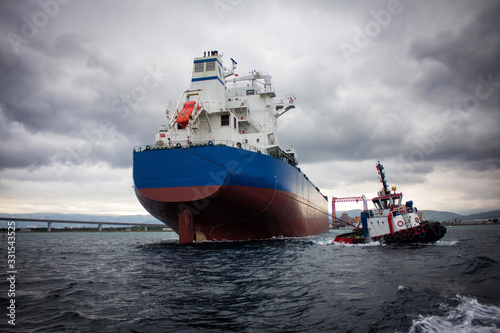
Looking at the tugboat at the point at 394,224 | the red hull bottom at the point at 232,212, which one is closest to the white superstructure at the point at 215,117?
the red hull bottom at the point at 232,212

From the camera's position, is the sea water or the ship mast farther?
the ship mast

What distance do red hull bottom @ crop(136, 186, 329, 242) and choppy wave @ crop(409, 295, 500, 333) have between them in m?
12.1

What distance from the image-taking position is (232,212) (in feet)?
56.9

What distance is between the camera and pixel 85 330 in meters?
4.66

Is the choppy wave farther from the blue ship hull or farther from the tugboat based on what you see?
the tugboat

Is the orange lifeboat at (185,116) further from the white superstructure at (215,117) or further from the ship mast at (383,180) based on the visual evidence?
the ship mast at (383,180)

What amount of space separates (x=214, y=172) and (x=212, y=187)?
86 cm

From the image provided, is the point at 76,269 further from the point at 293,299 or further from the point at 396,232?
the point at 396,232

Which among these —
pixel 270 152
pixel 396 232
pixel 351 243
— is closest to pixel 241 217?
pixel 270 152

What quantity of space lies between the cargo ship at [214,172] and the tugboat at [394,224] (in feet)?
20.0

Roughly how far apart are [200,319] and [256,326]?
3.44ft

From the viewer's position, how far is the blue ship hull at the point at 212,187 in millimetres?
16219

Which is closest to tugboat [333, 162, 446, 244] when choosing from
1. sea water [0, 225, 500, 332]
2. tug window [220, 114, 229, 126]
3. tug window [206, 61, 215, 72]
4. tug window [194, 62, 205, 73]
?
sea water [0, 225, 500, 332]

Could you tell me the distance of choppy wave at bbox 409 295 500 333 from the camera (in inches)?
176
